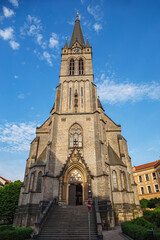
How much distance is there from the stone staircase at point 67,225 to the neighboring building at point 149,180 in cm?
3110

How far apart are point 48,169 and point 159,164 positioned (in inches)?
1254

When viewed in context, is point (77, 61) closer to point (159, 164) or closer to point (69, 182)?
point (69, 182)

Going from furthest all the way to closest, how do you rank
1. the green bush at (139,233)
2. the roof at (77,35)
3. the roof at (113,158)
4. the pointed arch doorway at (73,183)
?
the roof at (77,35)
the roof at (113,158)
the pointed arch doorway at (73,183)
the green bush at (139,233)

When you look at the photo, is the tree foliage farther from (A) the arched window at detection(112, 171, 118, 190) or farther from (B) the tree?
(B) the tree

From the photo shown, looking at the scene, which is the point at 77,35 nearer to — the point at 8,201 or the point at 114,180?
the point at 114,180

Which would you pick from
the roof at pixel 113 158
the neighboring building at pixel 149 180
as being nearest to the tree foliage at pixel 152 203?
the neighboring building at pixel 149 180

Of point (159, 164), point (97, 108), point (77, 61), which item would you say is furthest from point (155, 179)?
point (77, 61)

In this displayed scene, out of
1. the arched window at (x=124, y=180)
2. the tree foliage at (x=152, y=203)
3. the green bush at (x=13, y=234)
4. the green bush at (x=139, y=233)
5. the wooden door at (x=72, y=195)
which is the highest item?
the arched window at (x=124, y=180)

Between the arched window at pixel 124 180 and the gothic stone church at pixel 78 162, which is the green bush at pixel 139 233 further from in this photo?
the arched window at pixel 124 180

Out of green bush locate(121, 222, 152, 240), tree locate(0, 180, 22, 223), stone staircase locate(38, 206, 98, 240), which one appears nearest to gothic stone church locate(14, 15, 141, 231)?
stone staircase locate(38, 206, 98, 240)

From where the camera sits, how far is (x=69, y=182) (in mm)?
20625

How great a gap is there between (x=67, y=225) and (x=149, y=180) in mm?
35988

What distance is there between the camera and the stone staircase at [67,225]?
12.7 meters

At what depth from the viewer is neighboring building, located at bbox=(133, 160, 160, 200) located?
41.0 m
